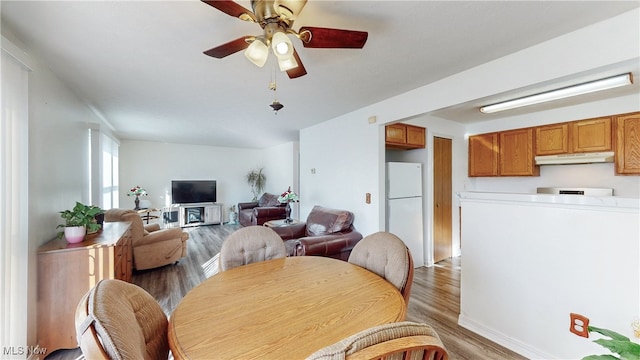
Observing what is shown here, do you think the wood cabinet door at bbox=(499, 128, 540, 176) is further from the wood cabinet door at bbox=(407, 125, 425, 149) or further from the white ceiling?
the white ceiling

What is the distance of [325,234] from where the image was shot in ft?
Result: 11.3

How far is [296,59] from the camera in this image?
62.2 inches

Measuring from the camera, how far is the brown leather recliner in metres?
3.18

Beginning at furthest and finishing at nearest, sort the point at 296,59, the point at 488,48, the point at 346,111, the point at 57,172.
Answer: the point at 346,111 → the point at 57,172 → the point at 488,48 → the point at 296,59

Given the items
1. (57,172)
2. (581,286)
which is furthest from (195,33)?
(581,286)

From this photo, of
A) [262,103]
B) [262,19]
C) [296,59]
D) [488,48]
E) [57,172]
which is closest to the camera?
[262,19]

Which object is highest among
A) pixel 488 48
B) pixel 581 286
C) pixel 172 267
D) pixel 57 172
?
pixel 488 48

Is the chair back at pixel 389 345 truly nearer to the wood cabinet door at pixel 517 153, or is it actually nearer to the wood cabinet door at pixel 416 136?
the wood cabinet door at pixel 416 136

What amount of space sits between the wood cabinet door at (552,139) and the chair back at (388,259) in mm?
3455

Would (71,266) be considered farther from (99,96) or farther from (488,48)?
(488,48)

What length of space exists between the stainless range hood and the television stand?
729 cm

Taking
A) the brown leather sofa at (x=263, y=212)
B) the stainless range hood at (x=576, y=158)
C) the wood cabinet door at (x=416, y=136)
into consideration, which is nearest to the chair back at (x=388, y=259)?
the wood cabinet door at (x=416, y=136)

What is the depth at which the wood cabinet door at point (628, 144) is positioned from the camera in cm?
278

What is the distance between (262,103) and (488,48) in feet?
8.39
